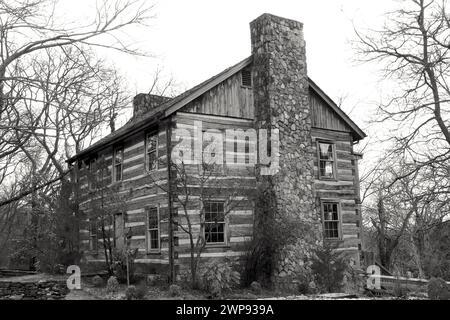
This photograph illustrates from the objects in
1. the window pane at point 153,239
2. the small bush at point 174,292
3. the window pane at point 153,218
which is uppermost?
the window pane at point 153,218

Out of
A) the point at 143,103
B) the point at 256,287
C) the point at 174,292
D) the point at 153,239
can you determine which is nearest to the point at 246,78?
the point at 153,239

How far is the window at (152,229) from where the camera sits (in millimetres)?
18078

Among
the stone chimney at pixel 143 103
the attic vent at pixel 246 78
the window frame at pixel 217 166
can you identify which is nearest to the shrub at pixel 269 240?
the window frame at pixel 217 166

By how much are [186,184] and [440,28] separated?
28.9ft

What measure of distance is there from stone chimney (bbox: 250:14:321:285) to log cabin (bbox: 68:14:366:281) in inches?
1.5

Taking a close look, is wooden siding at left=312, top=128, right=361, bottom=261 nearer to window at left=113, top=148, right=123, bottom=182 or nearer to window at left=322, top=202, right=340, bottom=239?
window at left=322, top=202, right=340, bottom=239

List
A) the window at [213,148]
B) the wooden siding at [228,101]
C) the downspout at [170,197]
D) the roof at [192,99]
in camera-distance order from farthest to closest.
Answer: the wooden siding at [228,101] → the window at [213,148] → the roof at [192,99] → the downspout at [170,197]

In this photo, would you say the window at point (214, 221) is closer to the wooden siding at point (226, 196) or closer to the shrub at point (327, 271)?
the wooden siding at point (226, 196)

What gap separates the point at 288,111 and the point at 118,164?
24.9ft

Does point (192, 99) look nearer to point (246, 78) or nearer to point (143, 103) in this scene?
point (246, 78)

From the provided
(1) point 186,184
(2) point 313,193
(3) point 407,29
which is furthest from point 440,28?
(1) point 186,184

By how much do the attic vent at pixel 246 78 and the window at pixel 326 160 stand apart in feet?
13.7
